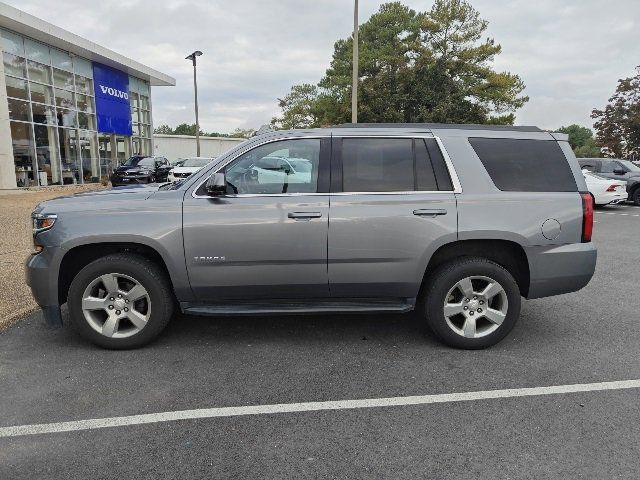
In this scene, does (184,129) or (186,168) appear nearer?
(186,168)

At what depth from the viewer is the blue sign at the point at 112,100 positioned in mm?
26719

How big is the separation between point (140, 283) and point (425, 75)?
31780 mm

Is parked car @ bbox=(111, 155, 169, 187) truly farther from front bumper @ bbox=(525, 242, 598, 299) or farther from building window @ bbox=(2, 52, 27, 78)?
front bumper @ bbox=(525, 242, 598, 299)

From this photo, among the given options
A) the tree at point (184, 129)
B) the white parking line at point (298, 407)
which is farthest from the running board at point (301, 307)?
the tree at point (184, 129)

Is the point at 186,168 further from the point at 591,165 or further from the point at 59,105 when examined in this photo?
the point at 591,165

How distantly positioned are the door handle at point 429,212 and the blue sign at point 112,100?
26.6 meters

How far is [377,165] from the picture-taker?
412 centimetres

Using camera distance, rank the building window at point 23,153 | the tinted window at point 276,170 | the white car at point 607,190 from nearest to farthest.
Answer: the tinted window at point 276,170 < the white car at point 607,190 < the building window at point 23,153

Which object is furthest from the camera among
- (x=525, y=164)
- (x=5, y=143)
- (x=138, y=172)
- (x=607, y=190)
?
(x=138, y=172)

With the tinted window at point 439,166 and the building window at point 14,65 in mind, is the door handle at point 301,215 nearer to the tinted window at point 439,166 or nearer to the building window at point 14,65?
the tinted window at point 439,166

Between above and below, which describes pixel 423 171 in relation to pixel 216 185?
above

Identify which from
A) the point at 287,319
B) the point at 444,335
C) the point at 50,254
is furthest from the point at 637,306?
the point at 50,254

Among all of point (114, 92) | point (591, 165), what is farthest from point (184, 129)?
point (591, 165)

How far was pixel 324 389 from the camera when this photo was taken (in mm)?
3455
